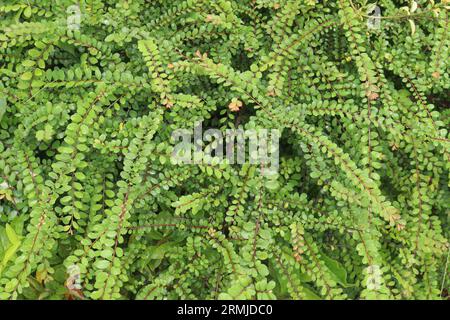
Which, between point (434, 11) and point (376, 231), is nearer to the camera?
point (376, 231)

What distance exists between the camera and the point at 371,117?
186 cm

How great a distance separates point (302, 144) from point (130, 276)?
0.85 metres

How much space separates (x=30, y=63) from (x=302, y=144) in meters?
1.12

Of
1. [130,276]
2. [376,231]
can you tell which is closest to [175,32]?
[130,276]

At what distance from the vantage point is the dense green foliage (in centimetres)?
170

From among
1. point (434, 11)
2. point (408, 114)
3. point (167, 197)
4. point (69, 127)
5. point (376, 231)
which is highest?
point (434, 11)

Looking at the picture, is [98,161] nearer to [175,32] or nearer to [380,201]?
[175,32]

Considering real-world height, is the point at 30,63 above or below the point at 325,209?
Answer: above

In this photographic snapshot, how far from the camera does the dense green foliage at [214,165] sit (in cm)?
170

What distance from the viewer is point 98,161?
1.87 metres

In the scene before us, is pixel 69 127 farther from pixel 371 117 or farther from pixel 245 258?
pixel 371 117

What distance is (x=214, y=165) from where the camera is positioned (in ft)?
5.60
